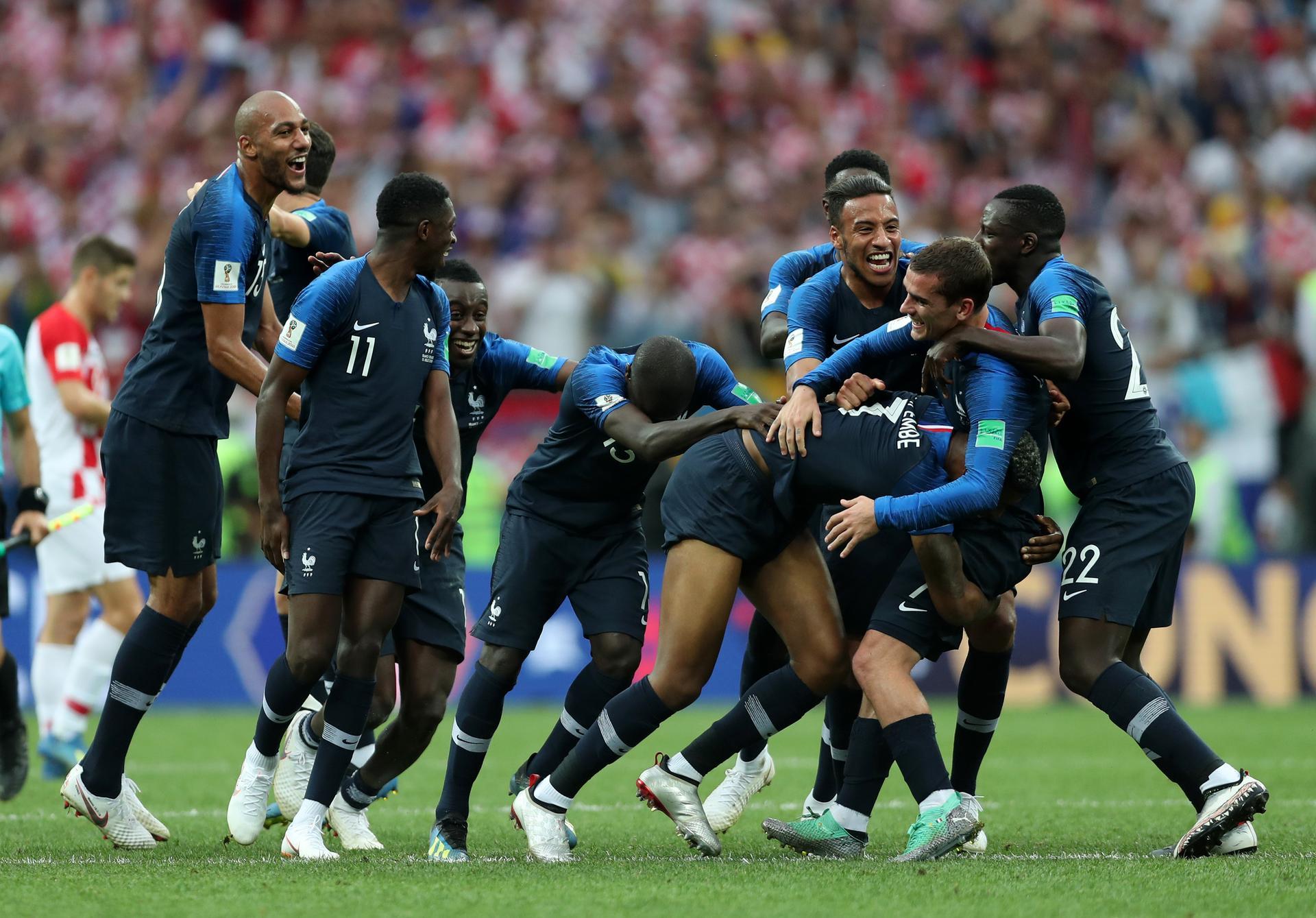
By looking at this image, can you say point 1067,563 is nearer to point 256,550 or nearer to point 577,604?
point 577,604

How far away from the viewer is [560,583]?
6930 mm

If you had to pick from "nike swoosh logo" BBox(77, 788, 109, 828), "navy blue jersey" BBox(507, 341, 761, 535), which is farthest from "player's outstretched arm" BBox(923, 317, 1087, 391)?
"nike swoosh logo" BBox(77, 788, 109, 828)

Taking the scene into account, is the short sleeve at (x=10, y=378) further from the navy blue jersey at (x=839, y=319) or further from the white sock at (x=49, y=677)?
the navy blue jersey at (x=839, y=319)

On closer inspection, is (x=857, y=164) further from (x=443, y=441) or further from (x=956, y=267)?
(x=443, y=441)

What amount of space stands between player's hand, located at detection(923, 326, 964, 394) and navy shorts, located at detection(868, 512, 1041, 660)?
1.84ft

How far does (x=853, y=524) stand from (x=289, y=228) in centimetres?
282

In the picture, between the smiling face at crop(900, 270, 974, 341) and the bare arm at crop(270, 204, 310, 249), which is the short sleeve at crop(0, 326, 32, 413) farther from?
the smiling face at crop(900, 270, 974, 341)

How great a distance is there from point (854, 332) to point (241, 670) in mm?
7799

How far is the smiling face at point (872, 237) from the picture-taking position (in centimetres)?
691

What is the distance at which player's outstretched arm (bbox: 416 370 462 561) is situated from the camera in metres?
6.25

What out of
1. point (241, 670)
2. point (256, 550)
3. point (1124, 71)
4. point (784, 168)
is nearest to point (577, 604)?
point (241, 670)

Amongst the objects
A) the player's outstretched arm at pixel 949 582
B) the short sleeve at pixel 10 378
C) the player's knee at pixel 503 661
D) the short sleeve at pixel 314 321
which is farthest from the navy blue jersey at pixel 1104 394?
the short sleeve at pixel 10 378

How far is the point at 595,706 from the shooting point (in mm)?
6762

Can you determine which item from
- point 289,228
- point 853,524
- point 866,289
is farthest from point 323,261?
point 853,524
